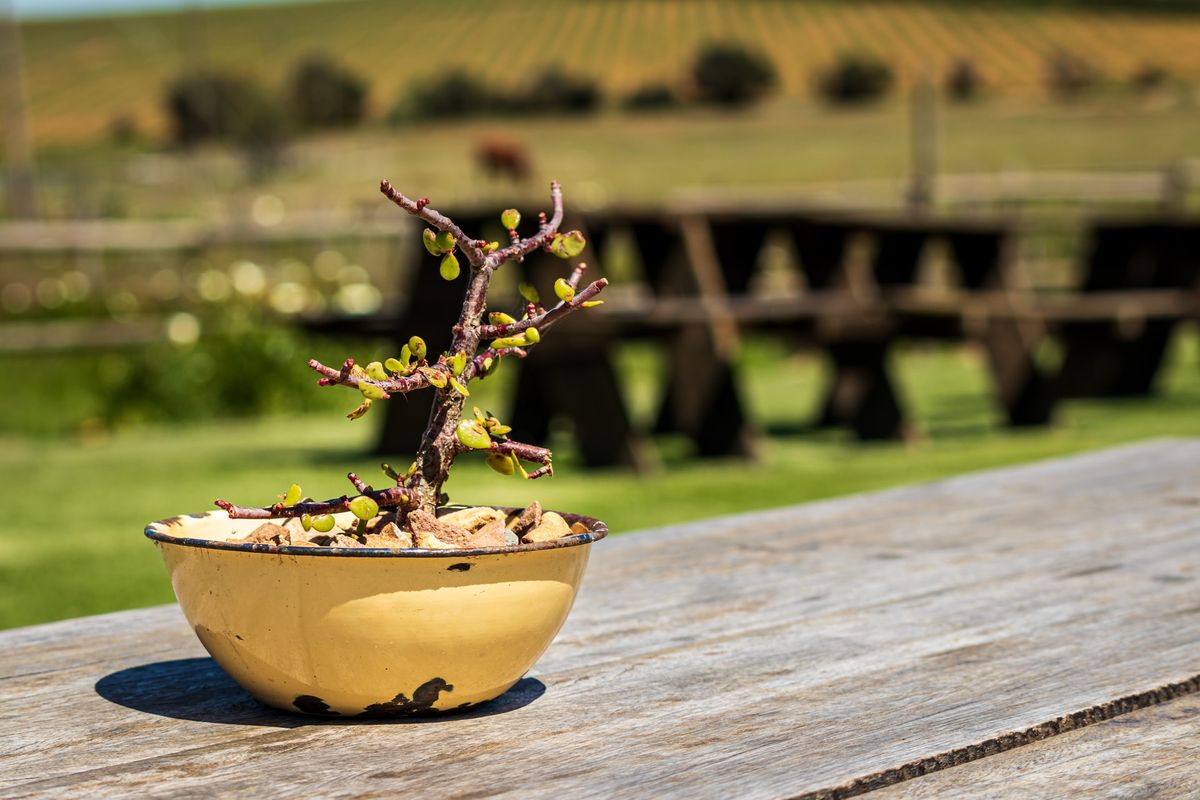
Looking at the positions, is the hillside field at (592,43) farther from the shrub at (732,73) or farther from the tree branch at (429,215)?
the tree branch at (429,215)

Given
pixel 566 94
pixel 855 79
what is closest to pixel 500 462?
pixel 566 94

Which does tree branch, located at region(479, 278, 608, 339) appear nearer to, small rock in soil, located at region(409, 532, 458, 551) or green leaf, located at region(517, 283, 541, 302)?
green leaf, located at region(517, 283, 541, 302)

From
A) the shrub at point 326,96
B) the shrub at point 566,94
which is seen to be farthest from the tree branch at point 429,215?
the shrub at point 566,94

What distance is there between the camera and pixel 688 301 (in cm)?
567

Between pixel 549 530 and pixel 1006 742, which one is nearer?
pixel 1006 742

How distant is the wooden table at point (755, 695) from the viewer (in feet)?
3.48

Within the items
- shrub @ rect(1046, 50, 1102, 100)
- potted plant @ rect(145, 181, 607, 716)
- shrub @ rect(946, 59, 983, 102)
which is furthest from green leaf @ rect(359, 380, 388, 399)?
shrub @ rect(1046, 50, 1102, 100)

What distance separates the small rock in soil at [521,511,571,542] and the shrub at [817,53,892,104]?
41.0 m

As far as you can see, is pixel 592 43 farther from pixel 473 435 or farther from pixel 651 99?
pixel 473 435

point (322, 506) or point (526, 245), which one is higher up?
point (526, 245)

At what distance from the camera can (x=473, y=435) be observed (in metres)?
1.17

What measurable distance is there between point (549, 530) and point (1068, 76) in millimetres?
41062

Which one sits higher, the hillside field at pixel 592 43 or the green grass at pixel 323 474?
the hillside field at pixel 592 43

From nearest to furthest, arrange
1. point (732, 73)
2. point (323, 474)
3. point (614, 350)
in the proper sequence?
point (323, 474), point (614, 350), point (732, 73)
